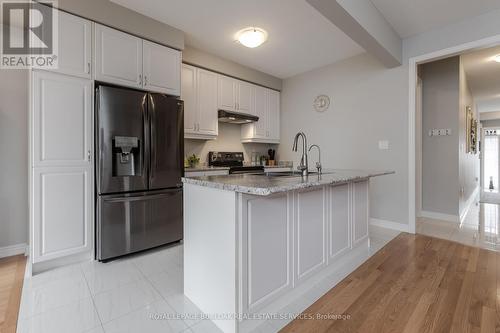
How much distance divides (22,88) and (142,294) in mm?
2691

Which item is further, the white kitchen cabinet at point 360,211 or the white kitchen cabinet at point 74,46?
the white kitchen cabinet at point 360,211

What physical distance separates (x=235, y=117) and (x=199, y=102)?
2.17 feet

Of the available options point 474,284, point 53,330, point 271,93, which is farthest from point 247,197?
point 271,93

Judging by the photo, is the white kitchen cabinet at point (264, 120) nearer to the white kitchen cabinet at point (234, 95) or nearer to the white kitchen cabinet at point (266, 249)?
the white kitchen cabinet at point (234, 95)

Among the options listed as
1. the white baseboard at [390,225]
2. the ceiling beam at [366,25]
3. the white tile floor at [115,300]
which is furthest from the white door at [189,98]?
the white baseboard at [390,225]

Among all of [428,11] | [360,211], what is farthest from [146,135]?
[428,11]

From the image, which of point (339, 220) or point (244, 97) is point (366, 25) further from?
point (244, 97)

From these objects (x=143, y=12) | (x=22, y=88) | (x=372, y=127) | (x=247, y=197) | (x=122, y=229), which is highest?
(x=143, y=12)

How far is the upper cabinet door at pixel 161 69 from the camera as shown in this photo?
271cm

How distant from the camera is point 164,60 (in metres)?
2.85

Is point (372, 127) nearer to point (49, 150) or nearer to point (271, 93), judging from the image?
point (271, 93)

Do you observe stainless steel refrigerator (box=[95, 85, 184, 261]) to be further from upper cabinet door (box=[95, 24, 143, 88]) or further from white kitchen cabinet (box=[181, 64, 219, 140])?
white kitchen cabinet (box=[181, 64, 219, 140])

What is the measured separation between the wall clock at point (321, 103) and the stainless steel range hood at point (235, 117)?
1114 mm

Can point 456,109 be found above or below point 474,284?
above
